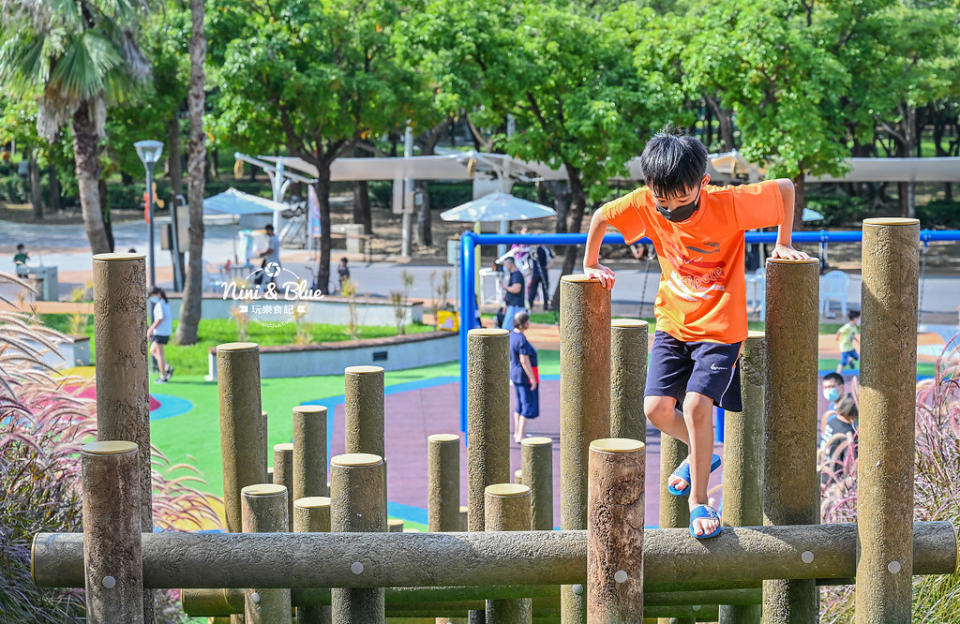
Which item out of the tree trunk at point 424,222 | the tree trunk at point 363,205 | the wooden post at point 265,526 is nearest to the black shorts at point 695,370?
the wooden post at point 265,526

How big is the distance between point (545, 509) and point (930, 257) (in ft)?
106

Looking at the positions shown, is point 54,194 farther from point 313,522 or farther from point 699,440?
point 699,440

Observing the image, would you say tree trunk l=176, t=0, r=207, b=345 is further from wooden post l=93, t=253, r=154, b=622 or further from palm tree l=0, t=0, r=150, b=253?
wooden post l=93, t=253, r=154, b=622

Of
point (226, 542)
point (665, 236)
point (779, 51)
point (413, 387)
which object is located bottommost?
point (413, 387)

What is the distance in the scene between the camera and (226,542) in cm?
348

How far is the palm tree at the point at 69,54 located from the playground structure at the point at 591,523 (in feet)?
57.4

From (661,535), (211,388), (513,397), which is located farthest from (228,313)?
(661,535)

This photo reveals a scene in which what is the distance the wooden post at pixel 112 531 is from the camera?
10.9 ft

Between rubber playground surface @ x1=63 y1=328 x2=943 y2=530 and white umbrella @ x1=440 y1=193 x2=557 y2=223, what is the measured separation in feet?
17.4

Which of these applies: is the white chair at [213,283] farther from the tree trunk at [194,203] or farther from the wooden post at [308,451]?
the wooden post at [308,451]

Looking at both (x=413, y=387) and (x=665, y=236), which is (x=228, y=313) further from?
(x=665, y=236)

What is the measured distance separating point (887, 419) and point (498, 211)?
70.0ft

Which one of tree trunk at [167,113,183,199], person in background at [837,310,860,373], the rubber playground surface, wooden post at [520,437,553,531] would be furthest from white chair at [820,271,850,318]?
wooden post at [520,437,553,531]

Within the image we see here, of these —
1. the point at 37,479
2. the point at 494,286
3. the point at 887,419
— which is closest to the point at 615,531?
the point at 887,419
